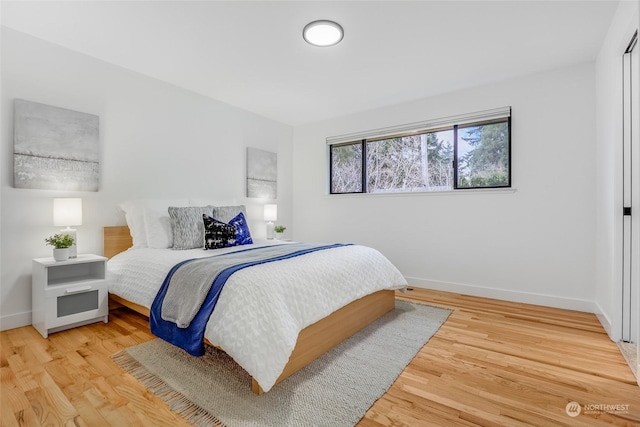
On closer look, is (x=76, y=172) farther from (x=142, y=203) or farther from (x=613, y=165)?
(x=613, y=165)

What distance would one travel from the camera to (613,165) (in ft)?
7.89

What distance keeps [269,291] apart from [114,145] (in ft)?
8.18

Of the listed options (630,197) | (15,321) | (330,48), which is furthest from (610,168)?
(15,321)

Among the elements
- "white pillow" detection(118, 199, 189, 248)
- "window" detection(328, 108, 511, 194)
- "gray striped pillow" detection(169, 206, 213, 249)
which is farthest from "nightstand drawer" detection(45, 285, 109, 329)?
"window" detection(328, 108, 511, 194)

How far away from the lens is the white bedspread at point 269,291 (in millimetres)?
1602

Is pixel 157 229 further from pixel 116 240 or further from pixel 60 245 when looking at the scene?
pixel 60 245

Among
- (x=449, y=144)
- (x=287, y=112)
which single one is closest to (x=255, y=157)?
(x=287, y=112)

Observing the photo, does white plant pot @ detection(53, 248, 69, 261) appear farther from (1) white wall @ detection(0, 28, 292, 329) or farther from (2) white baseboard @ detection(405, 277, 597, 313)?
(2) white baseboard @ detection(405, 277, 597, 313)

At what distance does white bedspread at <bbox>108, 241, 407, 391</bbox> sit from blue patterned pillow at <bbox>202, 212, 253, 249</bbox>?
128 mm

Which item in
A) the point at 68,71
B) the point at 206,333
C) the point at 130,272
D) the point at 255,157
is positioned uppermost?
the point at 68,71

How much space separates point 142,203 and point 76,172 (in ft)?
1.94

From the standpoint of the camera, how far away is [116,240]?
304 centimetres

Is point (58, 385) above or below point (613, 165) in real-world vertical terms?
below

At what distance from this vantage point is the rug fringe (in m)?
1.45
